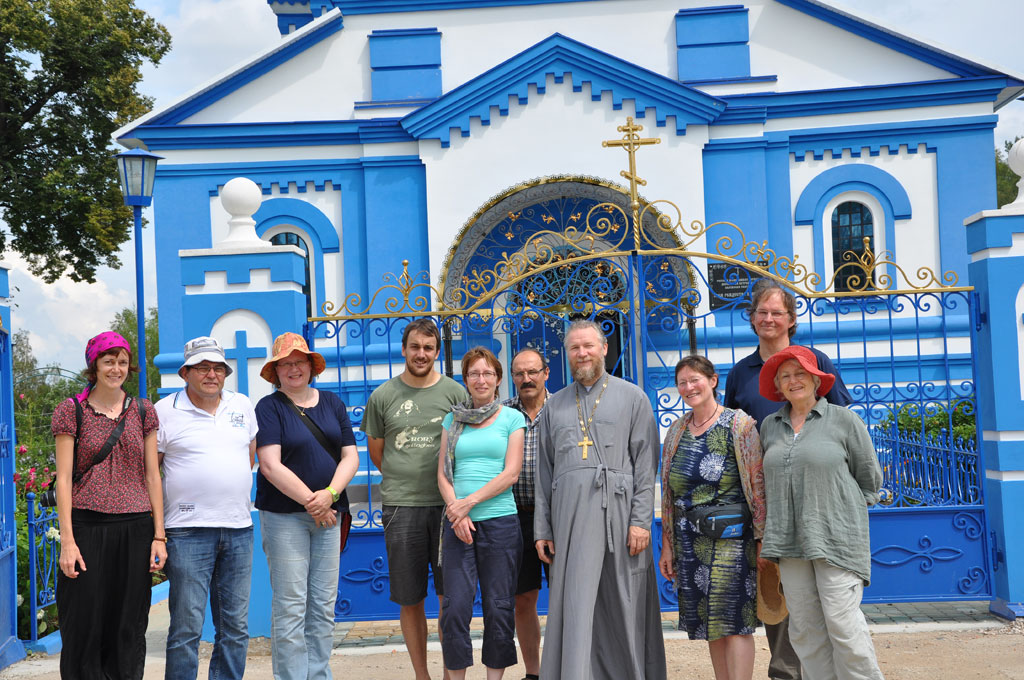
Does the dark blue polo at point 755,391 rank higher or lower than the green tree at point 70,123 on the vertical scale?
lower

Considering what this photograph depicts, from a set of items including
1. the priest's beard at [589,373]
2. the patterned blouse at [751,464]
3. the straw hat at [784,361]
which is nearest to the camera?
the straw hat at [784,361]

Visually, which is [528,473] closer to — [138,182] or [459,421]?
[459,421]

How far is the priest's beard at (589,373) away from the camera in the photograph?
16.8ft

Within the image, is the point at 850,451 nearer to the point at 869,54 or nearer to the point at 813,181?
the point at 813,181

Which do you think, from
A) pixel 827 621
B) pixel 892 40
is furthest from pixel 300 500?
pixel 892 40

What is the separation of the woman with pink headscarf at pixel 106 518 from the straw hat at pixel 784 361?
119 inches

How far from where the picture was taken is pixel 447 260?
1303cm

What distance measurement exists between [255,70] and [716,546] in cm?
1120

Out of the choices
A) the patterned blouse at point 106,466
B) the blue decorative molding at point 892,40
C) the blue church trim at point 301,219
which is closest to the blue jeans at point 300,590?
the patterned blouse at point 106,466

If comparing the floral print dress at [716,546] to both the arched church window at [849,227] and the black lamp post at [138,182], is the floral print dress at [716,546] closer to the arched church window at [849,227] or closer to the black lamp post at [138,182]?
the black lamp post at [138,182]

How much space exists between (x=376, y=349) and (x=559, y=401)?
783cm

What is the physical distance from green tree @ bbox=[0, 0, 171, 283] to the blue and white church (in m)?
7.94

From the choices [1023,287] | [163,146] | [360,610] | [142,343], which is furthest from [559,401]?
[163,146]

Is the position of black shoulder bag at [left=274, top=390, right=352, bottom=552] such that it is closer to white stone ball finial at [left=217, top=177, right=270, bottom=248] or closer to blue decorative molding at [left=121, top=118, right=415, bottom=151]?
white stone ball finial at [left=217, top=177, right=270, bottom=248]
